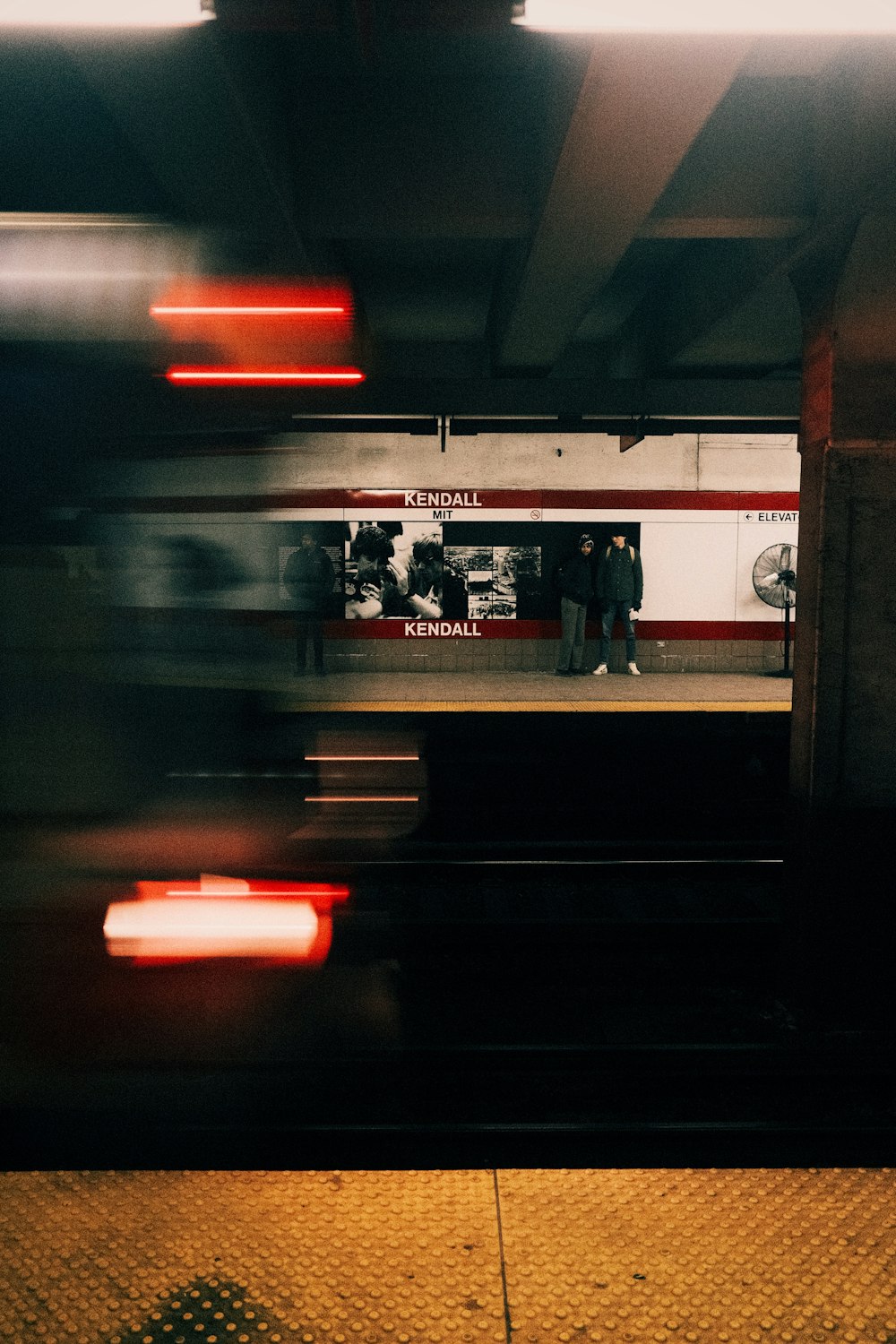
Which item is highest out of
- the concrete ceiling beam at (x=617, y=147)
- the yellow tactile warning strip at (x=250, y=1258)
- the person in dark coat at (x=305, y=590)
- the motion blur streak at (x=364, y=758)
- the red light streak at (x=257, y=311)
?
the concrete ceiling beam at (x=617, y=147)

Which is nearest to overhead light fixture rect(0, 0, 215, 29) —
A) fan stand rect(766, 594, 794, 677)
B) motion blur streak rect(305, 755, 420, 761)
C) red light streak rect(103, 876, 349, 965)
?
red light streak rect(103, 876, 349, 965)

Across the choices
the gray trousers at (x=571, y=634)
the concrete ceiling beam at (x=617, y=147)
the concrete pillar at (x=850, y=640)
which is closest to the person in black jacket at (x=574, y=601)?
the gray trousers at (x=571, y=634)

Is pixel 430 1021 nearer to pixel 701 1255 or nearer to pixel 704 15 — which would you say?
pixel 701 1255

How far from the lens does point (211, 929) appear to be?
391 cm

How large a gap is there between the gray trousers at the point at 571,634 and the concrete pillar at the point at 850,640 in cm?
980

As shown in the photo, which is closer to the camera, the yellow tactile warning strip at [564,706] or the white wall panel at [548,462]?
the yellow tactile warning strip at [564,706]

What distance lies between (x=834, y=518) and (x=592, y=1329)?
11.1 ft

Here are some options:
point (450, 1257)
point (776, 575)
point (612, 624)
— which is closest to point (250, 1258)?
point (450, 1257)

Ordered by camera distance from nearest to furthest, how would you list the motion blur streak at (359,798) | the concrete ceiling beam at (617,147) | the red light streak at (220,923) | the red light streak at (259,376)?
the concrete ceiling beam at (617,147) → the red light streak at (259,376) → the red light streak at (220,923) → the motion blur streak at (359,798)

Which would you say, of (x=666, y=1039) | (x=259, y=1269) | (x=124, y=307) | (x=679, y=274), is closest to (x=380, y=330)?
(x=679, y=274)

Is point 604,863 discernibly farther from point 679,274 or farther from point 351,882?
point 679,274

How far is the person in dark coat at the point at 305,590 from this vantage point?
3.81 metres

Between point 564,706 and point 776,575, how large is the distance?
571 cm

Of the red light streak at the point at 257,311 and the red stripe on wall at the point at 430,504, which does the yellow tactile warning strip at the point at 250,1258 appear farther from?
the red stripe on wall at the point at 430,504
